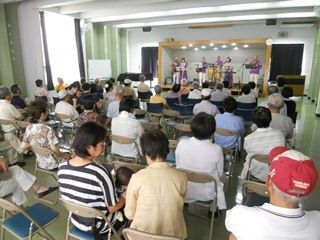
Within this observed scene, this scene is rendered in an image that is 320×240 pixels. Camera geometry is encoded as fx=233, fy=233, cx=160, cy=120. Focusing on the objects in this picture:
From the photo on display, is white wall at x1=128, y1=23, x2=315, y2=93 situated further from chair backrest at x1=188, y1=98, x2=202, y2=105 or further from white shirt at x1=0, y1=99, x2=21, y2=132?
white shirt at x1=0, y1=99, x2=21, y2=132

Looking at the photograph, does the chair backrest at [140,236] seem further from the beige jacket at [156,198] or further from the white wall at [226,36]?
the white wall at [226,36]

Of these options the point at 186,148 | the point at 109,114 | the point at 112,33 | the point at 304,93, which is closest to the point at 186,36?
the point at 112,33

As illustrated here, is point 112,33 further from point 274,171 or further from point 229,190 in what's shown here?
point 274,171

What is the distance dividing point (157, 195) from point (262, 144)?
63.0 inches

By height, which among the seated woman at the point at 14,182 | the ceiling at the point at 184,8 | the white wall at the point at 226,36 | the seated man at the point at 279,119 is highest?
the ceiling at the point at 184,8

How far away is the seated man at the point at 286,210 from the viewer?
972mm

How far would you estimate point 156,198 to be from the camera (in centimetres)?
146

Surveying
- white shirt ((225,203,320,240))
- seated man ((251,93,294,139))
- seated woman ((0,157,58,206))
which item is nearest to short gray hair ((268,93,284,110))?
seated man ((251,93,294,139))

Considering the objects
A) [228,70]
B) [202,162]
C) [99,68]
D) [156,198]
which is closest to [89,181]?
[156,198]

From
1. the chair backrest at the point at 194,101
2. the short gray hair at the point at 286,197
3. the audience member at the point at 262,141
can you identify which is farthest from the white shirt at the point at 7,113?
the short gray hair at the point at 286,197

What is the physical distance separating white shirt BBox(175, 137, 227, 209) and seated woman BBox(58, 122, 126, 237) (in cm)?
76

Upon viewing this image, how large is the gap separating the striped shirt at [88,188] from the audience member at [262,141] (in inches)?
64.8

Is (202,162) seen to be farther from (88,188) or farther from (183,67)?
Result: (183,67)

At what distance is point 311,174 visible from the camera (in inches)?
38.0
